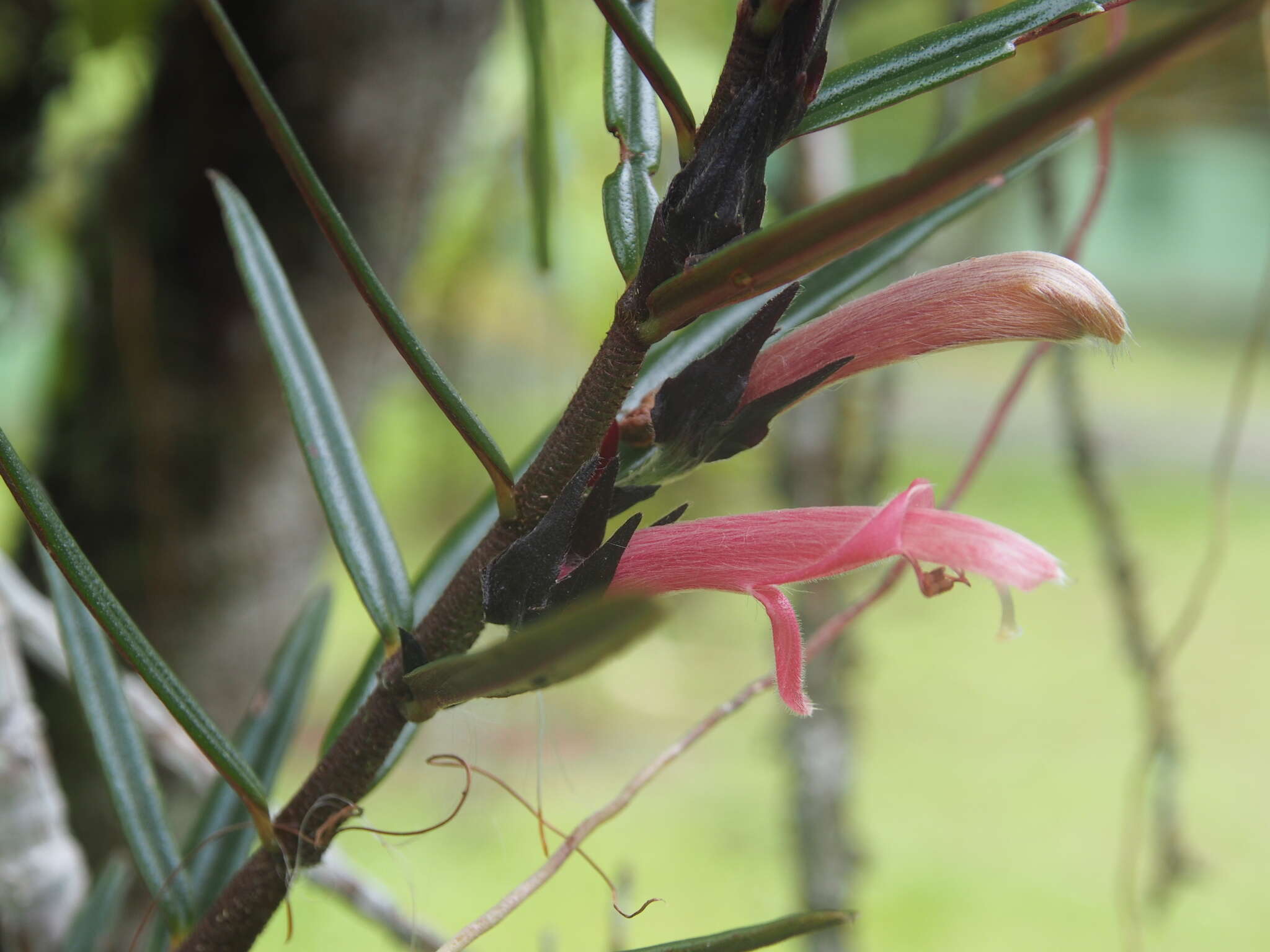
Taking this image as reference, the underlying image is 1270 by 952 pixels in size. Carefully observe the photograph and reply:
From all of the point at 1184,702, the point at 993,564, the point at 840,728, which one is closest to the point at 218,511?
the point at 840,728

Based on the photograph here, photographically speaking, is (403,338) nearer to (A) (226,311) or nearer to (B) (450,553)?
(B) (450,553)

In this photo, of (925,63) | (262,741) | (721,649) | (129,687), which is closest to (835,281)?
(925,63)

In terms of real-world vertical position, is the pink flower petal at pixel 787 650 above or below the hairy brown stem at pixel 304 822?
above

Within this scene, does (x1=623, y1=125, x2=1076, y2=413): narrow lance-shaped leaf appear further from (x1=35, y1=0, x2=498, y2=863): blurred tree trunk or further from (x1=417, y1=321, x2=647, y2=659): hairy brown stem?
(x1=35, y1=0, x2=498, y2=863): blurred tree trunk

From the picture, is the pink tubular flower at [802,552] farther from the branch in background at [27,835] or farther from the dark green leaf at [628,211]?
the branch in background at [27,835]

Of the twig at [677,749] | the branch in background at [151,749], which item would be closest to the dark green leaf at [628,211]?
the twig at [677,749]

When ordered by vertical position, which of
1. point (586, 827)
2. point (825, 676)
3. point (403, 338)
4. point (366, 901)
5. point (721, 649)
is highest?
point (403, 338)

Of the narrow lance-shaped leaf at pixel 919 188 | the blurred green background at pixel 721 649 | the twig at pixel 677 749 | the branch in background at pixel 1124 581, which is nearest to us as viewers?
the narrow lance-shaped leaf at pixel 919 188
